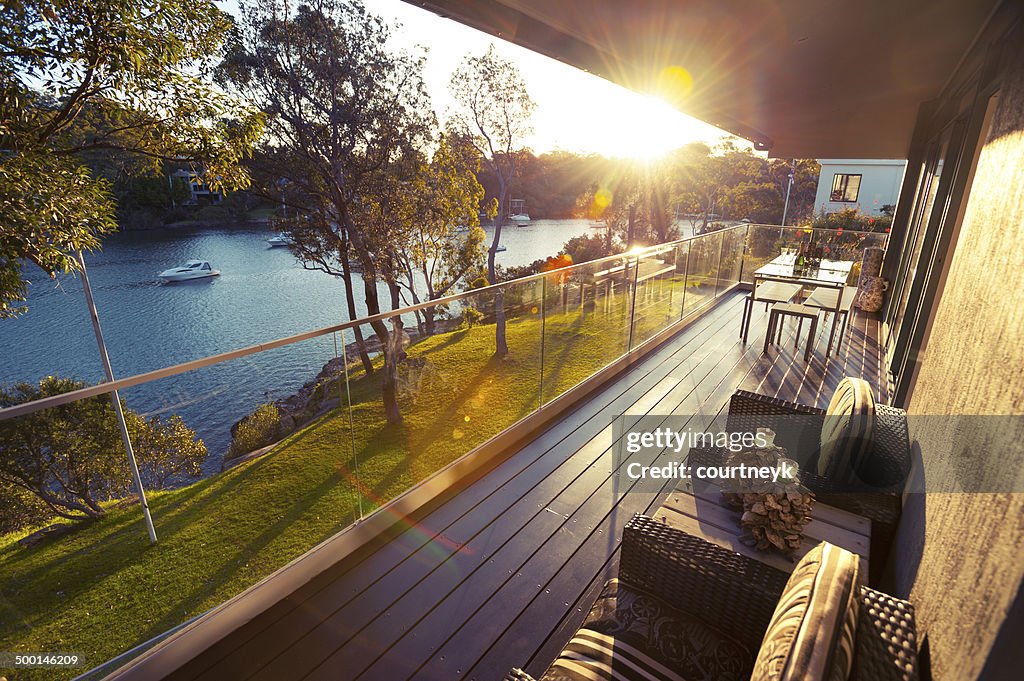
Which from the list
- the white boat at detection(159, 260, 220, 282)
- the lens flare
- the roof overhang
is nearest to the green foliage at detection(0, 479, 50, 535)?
the roof overhang

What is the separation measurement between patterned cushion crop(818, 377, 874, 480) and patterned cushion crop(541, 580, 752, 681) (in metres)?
0.99

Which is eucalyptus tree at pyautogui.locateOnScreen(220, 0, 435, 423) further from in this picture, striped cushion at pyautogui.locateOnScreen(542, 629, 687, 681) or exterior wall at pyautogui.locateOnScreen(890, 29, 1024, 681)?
striped cushion at pyautogui.locateOnScreen(542, 629, 687, 681)

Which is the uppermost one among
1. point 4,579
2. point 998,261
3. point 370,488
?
point 998,261

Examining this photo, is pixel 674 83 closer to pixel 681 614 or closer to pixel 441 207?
pixel 681 614

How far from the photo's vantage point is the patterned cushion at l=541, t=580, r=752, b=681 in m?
1.42

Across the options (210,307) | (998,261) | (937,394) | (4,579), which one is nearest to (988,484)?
(998,261)

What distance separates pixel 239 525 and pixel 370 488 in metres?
0.97

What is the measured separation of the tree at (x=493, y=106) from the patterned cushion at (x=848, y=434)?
604 inches

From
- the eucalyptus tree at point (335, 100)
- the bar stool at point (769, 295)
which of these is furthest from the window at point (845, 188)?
the bar stool at point (769, 295)

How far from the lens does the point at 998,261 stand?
4.36 ft

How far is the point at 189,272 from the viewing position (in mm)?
29391

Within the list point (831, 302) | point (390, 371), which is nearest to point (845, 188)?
point (831, 302)

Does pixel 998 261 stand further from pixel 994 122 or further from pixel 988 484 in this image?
pixel 994 122

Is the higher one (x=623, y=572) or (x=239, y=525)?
(x=623, y=572)
